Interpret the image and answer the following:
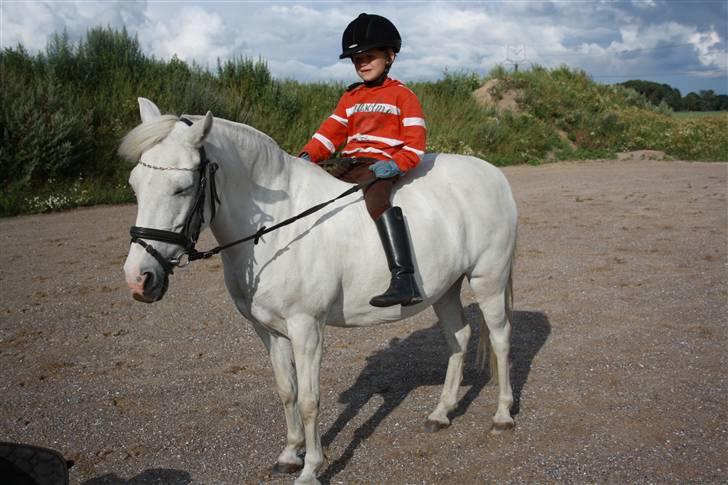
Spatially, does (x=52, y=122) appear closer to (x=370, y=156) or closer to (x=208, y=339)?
(x=208, y=339)

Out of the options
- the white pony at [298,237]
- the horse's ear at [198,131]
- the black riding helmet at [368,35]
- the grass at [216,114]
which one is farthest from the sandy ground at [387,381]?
the grass at [216,114]

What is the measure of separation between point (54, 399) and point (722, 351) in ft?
17.1

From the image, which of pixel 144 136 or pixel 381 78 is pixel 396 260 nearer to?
pixel 381 78

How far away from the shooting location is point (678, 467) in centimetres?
328

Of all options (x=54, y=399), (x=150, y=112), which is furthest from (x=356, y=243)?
A: (x=54, y=399)

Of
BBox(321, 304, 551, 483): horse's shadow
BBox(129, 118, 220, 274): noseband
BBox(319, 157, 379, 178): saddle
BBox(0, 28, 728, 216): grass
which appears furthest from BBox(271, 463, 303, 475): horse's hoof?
BBox(0, 28, 728, 216): grass

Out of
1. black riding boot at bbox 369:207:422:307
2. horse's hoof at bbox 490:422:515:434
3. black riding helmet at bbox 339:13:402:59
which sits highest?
black riding helmet at bbox 339:13:402:59

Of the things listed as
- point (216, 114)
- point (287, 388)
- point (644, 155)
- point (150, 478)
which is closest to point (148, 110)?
point (287, 388)

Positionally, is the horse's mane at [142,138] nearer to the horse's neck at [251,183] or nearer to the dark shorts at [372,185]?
the horse's neck at [251,183]

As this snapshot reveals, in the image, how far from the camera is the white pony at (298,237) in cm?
254

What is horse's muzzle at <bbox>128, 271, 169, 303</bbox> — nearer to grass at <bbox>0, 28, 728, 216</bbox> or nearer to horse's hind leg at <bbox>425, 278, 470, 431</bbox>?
horse's hind leg at <bbox>425, 278, 470, 431</bbox>

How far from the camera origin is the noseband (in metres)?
2.49

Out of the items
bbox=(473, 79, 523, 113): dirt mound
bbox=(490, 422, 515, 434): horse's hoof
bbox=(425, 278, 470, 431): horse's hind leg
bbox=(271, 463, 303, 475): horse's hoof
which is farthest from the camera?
bbox=(473, 79, 523, 113): dirt mound

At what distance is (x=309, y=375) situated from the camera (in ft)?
10.0
